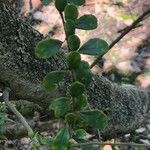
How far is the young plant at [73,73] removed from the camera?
2.22 ft

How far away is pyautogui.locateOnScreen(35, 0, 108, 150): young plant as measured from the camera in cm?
68

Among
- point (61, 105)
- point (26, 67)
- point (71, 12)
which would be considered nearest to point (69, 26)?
point (71, 12)

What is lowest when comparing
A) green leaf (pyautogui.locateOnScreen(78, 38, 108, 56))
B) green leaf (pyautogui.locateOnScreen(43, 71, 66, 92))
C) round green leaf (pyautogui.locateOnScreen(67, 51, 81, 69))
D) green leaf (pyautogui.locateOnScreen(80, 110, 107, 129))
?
green leaf (pyautogui.locateOnScreen(80, 110, 107, 129))

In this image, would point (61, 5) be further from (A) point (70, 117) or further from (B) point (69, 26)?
(A) point (70, 117)

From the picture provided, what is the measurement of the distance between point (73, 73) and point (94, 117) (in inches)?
3.1

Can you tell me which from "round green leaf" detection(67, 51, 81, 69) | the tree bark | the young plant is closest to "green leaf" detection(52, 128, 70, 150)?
the young plant

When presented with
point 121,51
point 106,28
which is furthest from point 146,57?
point 106,28

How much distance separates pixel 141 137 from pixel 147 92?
11.4 inches

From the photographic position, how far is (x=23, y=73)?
155cm

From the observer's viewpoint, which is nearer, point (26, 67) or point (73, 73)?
point (73, 73)

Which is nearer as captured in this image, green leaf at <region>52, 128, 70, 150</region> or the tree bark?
green leaf at <region>52, 128, 70, 150</region>

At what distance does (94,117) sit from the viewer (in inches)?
27.8

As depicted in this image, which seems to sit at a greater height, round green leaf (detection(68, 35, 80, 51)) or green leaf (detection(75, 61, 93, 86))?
round green leaf (detection(68, 35, 80, 51))

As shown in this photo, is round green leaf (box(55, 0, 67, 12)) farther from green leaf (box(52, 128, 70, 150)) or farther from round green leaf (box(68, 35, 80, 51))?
green leaf (box(52, 128, 70, 150))
